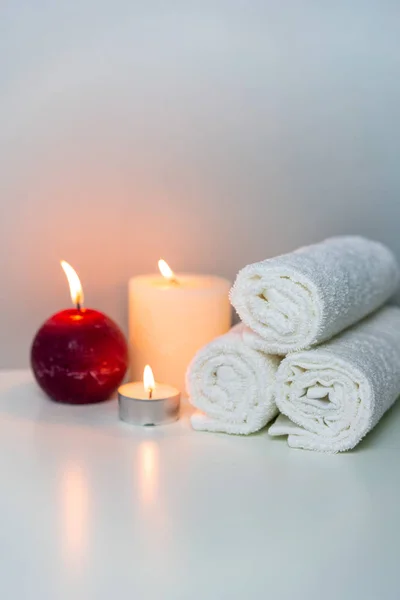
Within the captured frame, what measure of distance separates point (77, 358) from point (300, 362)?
0.29 metres

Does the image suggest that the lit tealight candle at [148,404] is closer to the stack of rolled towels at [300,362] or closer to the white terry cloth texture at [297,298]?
the stack of rolled towels at [300,362]

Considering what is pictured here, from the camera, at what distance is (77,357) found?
1029 mm

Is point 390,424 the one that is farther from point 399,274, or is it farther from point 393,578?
point 393,578

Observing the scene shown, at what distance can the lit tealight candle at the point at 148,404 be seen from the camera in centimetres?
98

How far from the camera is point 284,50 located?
45.6 inches

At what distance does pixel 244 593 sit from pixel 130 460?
28 cm

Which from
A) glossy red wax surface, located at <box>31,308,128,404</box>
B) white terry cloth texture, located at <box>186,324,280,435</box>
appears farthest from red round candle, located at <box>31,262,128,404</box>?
white terry cloth texture, located at <box>186,324,280,435</box>

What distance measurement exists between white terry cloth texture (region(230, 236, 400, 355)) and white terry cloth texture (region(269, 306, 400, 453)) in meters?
0.02

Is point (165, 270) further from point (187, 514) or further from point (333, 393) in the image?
point (187, 514)

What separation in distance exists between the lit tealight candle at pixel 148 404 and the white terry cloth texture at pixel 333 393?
0.42 ft

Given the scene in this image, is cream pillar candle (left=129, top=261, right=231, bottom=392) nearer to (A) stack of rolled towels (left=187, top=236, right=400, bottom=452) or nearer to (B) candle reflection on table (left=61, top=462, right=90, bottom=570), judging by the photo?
(A) stack of rolled towels (left=187, top=236, right=400, bottom=452)

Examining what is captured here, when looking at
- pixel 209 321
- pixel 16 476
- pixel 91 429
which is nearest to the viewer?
pixel 16 476

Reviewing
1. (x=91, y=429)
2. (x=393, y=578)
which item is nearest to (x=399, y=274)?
(x=91, y=429)

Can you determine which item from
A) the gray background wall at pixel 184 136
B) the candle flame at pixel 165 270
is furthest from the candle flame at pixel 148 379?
the gray background wall at pixel 184 136
